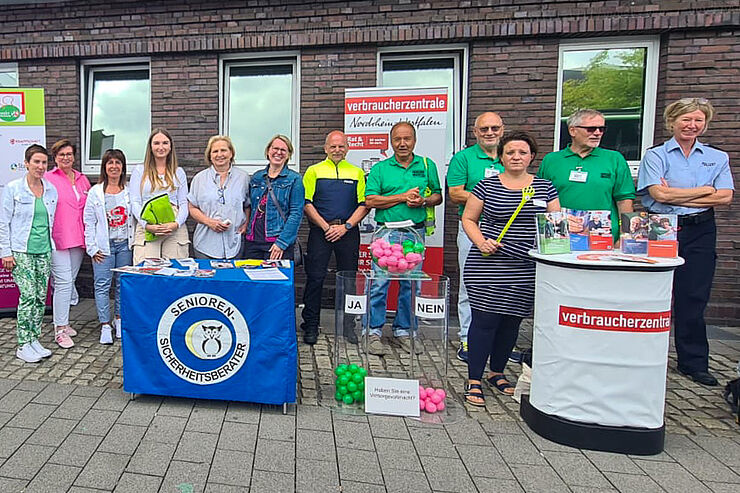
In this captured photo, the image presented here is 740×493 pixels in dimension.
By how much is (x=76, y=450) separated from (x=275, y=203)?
2342mm

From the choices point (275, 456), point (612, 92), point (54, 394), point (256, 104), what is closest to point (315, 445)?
point (275, 456)

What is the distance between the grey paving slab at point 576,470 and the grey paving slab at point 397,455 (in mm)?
726

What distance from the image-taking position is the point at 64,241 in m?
4.28

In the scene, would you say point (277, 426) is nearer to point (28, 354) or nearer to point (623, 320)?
point (623, 320)

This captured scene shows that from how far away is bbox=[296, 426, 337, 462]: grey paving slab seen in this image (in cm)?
266

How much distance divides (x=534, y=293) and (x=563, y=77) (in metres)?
3.70

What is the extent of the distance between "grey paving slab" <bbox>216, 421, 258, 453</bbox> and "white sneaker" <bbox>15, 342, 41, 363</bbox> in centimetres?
208

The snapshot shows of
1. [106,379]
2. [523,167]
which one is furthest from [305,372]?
[523,167]

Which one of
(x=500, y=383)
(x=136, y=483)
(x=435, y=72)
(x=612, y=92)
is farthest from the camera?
(x=435, y=72)

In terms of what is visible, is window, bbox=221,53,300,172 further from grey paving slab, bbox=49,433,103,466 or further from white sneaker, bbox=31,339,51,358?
grey paving slab, bbox=49,433,103,466

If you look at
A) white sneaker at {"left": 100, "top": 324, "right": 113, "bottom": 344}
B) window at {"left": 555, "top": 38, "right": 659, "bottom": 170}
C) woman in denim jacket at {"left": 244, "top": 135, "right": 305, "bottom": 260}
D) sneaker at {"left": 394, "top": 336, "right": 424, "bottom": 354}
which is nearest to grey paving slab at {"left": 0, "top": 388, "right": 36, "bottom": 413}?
white sneaker at {"left": 100, "top": 324, "right": 113, "bottom": 344}

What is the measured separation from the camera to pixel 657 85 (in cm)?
568

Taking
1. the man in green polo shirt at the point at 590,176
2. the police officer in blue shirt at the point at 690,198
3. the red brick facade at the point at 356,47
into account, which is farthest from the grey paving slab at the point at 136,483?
the red brick facade at the point at 356,47

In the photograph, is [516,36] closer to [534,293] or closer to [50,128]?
[534,293]
